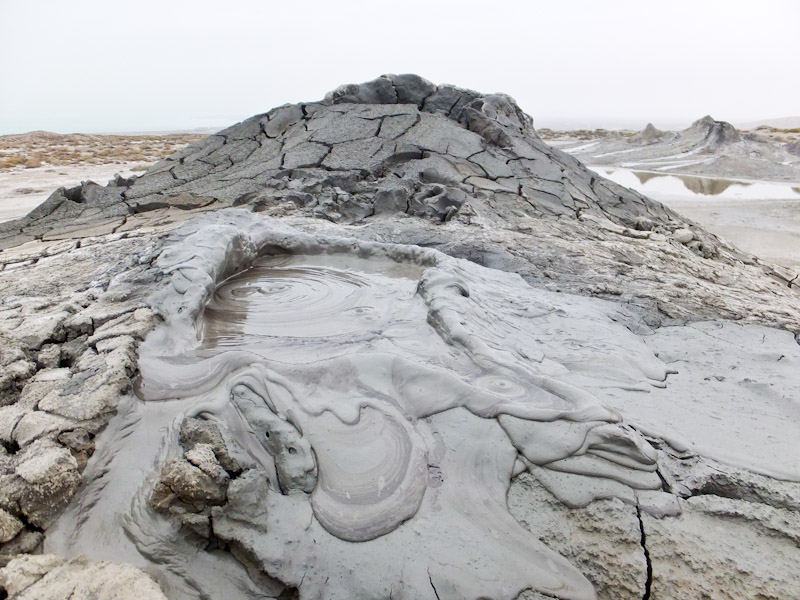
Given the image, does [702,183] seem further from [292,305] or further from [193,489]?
[193,489]

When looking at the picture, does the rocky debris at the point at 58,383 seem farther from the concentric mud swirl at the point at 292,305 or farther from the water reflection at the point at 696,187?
the water reflection at the point at 696,187

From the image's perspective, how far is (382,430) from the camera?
131 centimetres

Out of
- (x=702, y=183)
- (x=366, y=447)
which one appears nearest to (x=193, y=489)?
(x=366, y=447)

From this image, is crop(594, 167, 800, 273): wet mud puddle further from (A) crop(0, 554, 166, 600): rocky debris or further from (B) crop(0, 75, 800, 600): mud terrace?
(A) crop(0, 554, 166, 600): rocky debris

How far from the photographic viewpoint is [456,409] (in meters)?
1.36

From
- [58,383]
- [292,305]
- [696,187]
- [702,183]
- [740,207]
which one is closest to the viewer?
[58,383]

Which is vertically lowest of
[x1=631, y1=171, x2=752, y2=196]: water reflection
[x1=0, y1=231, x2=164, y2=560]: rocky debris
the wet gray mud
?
[x1=631, y1=171, x2=752, y2=196]: water reflection

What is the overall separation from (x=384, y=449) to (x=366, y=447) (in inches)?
2.0

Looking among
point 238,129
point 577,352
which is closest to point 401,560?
point 577,352

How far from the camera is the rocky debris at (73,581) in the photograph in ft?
2.77

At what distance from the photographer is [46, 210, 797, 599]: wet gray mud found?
1030 millimetres

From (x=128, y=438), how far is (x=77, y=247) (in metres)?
2.72

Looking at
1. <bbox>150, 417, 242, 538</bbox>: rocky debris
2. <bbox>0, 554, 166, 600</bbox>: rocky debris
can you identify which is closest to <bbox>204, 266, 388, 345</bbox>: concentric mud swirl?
<bbox>150, 417, 242, 538</bbox>: rocky debris

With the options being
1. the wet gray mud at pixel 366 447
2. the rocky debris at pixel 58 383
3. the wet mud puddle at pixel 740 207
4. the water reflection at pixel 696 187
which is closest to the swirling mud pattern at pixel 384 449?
the wet gray mud at pixel 366 447
